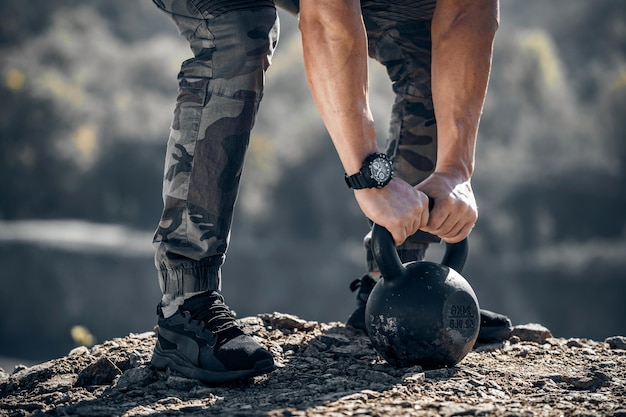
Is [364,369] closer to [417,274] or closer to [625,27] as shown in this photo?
[417,274]

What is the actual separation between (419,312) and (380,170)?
0.51m

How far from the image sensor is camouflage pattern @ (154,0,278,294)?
8.78ft

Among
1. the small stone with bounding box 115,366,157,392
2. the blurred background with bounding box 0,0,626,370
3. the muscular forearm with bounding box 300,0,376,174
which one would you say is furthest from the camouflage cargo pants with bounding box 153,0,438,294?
the blurred background with bounding box 0,0,626,370

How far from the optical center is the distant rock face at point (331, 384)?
239 centimetres

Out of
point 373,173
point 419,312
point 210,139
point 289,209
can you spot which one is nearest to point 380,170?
point 373,173

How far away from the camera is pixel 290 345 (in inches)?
125

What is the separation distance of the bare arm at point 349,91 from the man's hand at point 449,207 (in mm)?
85

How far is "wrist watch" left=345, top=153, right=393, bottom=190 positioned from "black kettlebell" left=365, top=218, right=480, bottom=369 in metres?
0.16

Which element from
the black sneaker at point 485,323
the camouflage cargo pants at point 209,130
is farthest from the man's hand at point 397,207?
the black sneaker at point 485,323

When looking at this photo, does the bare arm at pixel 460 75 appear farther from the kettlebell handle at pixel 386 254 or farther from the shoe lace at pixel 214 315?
the shoe lace at pixel 214 315

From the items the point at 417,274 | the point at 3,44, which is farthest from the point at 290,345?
the point at 3,44

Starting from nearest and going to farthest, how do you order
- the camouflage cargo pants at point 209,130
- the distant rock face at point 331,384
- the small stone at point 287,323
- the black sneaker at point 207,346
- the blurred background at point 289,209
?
the distant rock face at point 331,384 → the black sneaker at point 207,346 → the camouflage cargo pants at point 209,130 → the small stone at point 287,323 → the blurred background at point 289,209

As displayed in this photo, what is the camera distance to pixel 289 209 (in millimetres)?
14320

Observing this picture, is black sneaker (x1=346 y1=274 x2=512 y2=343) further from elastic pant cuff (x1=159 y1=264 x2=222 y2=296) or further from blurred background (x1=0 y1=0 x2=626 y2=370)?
blurred background (x1=0 y1=0 x2=626 y2=370)
